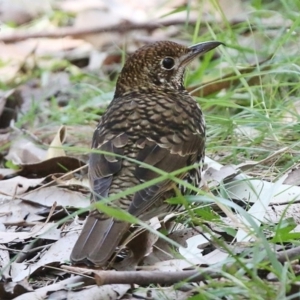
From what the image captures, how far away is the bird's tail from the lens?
3395 mm

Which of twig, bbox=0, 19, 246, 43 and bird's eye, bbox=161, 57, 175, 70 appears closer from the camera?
bird's eye, bbox=161, 57, 175, 70

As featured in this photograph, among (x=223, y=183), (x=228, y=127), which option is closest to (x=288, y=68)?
(x=228, y=127)

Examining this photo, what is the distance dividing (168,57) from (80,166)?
35.7 inches

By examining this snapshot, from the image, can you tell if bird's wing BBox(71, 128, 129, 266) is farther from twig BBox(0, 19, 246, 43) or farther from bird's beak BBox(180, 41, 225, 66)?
twig BBox(0, 19, 246, 43)

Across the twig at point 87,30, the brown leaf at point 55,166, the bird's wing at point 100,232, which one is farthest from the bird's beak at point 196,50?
the twig at point 87,30

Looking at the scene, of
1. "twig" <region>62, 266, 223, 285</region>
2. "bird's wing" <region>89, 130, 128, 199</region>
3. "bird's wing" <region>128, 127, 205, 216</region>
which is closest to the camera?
"twig" <region>62, 266, 223, 285</region>

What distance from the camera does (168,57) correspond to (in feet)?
15.4

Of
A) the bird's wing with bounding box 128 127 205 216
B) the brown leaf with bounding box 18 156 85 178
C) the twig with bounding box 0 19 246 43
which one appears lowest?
the twig with bounding box 0 19 246 43

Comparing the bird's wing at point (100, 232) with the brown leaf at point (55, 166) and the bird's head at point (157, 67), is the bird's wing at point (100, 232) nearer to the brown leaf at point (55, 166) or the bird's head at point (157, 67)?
the bird's head at point (157, 67)

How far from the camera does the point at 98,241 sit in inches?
136

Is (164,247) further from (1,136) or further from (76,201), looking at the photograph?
(1,136)

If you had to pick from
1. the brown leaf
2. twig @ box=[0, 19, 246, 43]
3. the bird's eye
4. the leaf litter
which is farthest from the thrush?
twig @ box=[0, 19, 246, 43]

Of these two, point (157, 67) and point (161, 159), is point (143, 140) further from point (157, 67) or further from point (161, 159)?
point (157, 67)

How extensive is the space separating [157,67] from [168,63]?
0.07 meters
